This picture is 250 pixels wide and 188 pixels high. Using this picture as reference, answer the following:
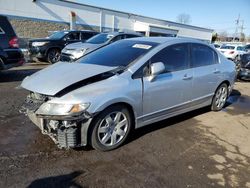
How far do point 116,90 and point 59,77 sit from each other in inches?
33.6

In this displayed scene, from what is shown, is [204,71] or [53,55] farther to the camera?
[53,55]

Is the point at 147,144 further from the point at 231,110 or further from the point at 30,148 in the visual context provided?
the point at 231,110

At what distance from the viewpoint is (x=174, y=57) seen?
4730 millimetres

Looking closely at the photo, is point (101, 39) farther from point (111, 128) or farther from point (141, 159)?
point (141, 159)

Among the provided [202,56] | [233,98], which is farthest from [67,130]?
[233,98]

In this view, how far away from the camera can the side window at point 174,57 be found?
177 inches

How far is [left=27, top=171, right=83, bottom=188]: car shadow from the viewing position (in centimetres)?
299

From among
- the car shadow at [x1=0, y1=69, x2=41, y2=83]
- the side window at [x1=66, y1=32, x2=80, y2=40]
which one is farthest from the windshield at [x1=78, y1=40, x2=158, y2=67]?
the side window at [x1=66, y1=32, x2=80, y2=40]

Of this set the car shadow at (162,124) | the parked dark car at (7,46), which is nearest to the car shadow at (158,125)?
the car shadow at (162,124)

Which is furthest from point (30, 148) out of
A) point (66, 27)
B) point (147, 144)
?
point (66, 27)

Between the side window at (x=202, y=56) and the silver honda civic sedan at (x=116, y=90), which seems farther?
the side window at (x=202, y=56)

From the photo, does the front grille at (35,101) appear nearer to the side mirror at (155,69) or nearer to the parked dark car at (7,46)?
the side mirror at (155,69)

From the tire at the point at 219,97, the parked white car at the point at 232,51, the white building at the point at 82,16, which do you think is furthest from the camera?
the white building at the point at 82,16

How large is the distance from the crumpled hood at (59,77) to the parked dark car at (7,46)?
431 centimetres
